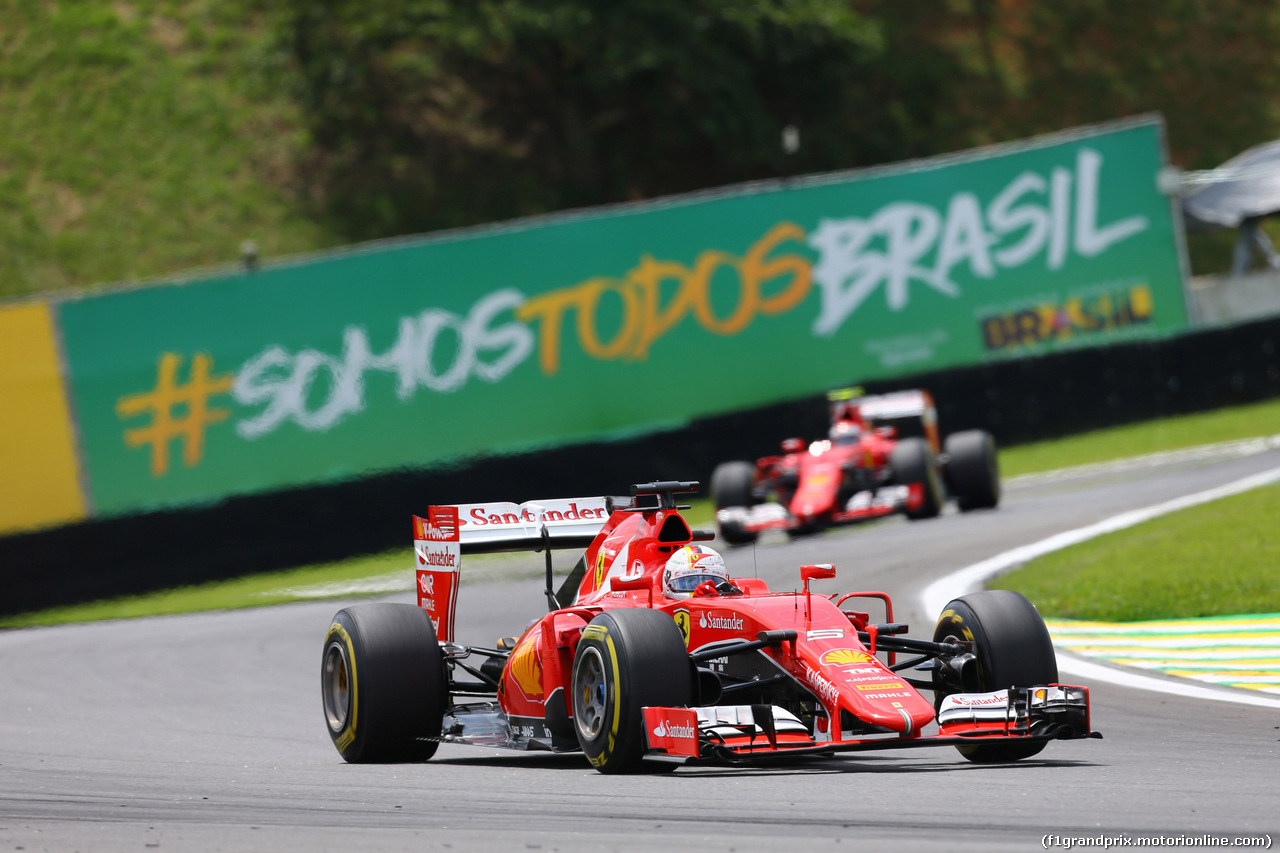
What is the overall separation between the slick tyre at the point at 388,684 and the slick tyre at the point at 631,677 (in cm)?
142

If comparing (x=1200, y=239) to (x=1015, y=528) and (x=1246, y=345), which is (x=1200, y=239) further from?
(x=1015, y=528)

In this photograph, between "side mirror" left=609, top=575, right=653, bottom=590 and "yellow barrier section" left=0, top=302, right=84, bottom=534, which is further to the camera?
"yellow barrier section" left=0, top=302, right=84, bottom=534

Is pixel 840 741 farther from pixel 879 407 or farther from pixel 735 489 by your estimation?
pixel 879 407

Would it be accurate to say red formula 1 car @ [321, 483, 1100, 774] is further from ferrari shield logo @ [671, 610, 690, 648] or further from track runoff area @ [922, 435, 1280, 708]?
track runoff area @ [922, 435, 1280, 708]

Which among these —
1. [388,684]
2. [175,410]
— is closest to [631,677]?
[388,684]

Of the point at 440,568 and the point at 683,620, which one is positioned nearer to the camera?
the point at 683,620

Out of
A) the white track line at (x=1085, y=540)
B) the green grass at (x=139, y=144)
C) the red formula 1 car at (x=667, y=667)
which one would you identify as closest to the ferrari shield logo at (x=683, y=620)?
the red formula 1 car at (x=667, y=667)

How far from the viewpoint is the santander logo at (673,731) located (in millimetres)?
6501

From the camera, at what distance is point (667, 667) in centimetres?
676

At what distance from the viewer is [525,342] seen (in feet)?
77.7

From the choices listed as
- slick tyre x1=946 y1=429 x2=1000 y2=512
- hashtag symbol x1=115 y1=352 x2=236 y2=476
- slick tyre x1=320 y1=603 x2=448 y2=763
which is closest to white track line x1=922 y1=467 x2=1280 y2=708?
slick tyre x1=946 y1=429 x2=1000 y2=512

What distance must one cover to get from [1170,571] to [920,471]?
19.0 feet

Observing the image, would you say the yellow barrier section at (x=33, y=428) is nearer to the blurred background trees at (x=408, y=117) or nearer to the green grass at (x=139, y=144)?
the green grass at (x=139, y=144)

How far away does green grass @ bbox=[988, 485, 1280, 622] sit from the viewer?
11.8 meters
